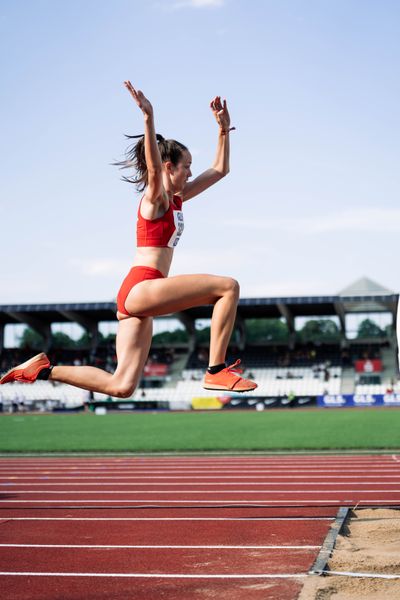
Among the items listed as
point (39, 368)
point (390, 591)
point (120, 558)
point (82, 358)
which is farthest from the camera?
point (82, 358)

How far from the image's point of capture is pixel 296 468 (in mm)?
12266

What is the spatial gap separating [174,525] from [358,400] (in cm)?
2881

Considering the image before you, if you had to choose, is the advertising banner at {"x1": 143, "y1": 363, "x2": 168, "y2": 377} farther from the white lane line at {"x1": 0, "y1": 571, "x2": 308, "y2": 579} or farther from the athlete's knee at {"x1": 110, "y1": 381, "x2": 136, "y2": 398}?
the athlete's knee at {"x1": 110, "y1": 381, "x2": 136, "y2": 398}

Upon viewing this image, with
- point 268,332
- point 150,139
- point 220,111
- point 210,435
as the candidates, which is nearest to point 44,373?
point 150,139

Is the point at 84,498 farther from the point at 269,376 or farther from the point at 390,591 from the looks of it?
the point at 269,376

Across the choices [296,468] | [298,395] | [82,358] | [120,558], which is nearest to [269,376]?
[298,395]

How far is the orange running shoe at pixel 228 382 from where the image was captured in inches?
181

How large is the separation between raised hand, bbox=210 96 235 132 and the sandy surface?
10.2 ft

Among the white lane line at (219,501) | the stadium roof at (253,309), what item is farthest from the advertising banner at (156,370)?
the white lane line at (219,501)

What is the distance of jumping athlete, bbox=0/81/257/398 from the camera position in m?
4.53

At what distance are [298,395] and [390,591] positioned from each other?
34515mm

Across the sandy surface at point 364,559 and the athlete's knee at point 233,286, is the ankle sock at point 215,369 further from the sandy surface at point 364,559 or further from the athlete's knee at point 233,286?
the sandy surface at point 364,559

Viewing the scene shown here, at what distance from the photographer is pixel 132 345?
189 inches

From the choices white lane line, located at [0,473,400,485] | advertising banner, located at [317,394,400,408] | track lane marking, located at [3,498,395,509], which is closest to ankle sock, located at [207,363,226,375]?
track lane marking, located at [3,498,395,509]
